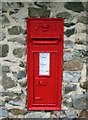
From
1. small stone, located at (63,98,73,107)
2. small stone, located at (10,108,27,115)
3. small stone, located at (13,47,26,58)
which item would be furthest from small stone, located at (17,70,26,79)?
small stone, located at (63,98,73,107)

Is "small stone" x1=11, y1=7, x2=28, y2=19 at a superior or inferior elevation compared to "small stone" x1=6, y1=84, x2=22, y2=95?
superior

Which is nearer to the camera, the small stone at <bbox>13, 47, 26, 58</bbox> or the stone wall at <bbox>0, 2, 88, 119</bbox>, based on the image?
the stone wall at <bbox>0, 2, 88, 119</bbox>

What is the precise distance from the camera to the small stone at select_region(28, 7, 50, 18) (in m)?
6.06

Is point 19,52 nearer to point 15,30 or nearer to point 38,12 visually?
point 15,30

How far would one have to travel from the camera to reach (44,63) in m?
6.24

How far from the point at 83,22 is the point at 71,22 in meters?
0.20

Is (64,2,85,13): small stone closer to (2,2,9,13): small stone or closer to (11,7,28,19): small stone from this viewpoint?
(11,7,28,19): small stone

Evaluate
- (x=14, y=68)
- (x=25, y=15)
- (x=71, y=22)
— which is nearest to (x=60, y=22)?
(x=71, y=22)

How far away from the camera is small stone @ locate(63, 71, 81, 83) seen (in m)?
6.28

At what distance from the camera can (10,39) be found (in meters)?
6.17

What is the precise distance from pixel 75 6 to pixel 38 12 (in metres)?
0.61

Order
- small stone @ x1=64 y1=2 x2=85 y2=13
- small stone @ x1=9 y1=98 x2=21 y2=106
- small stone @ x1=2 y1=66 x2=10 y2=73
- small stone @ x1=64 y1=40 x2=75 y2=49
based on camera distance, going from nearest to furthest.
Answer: small stone @ x1=64 y1=2 x2=85 y2=13
small stone @ x1=64 y1=40 x2=75 y2=49
small stone @ x1=2 y1=66 x2=10 y2=73
small stone @ x1=9 y1=98 x2=21 y2=106

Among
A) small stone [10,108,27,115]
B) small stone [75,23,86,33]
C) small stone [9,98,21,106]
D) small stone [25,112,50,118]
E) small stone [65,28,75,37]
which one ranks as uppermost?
small stone [75,23,86,33]

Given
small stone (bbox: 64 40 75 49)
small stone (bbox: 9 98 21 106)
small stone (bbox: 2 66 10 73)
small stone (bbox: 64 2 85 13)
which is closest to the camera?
small stone (bbox: 64 2 85 13)
